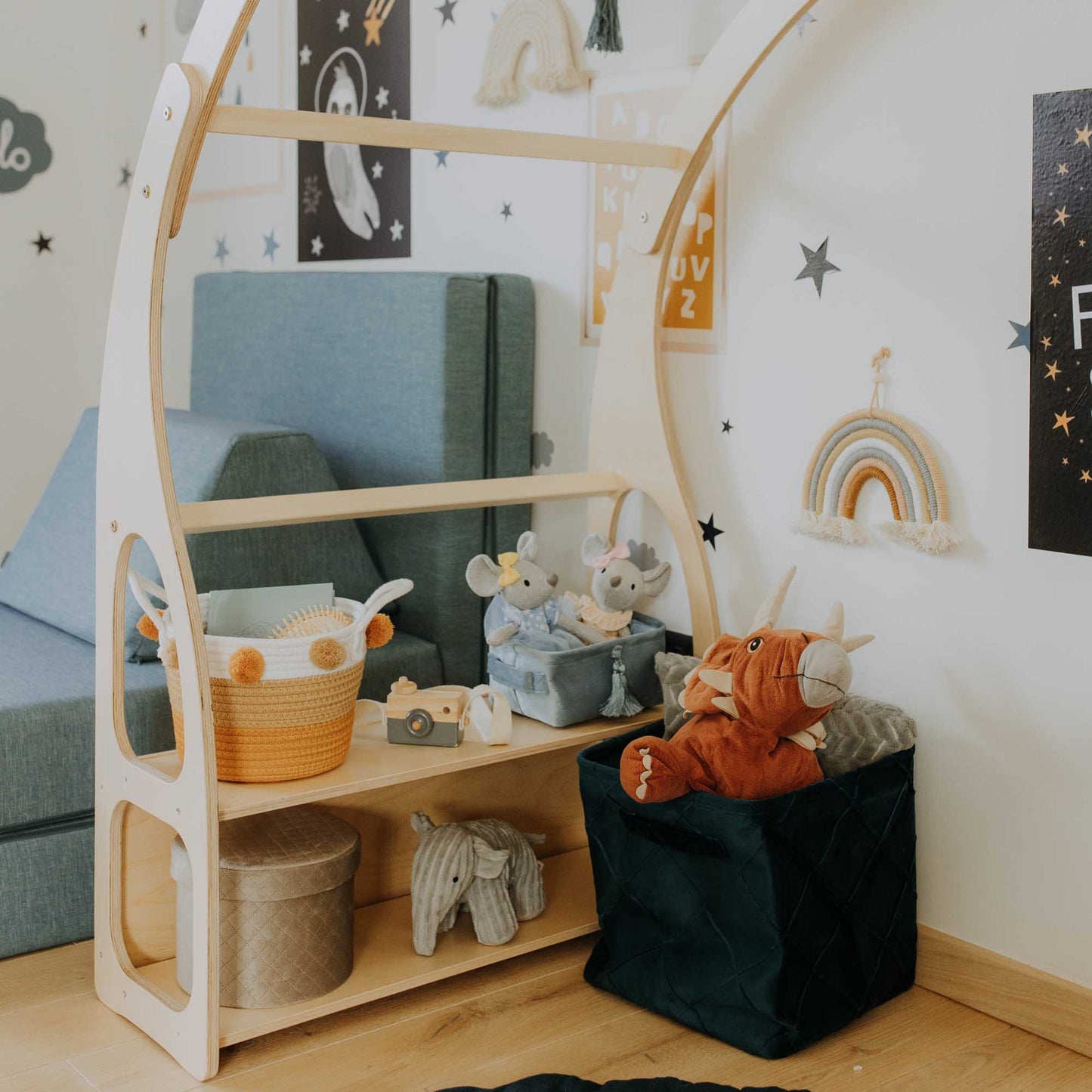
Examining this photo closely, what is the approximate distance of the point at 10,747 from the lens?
167 centimetres

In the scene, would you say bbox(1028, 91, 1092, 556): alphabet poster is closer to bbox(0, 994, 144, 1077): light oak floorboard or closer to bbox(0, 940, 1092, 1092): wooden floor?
bbox(0, 940, 1092, 1092): wooden floor

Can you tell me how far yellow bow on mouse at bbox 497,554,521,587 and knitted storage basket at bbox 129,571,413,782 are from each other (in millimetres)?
234

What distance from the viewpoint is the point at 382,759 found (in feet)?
5.26

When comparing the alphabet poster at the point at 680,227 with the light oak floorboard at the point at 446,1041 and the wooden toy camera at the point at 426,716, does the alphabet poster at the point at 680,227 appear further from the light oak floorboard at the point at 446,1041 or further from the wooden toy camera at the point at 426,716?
the light oak floorboard at the point at 446,1041

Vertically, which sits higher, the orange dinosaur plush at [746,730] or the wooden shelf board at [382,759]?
the orange dinosaur plush at [746,730]

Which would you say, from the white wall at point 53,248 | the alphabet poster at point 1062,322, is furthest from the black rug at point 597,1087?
the white wall at point 53,248

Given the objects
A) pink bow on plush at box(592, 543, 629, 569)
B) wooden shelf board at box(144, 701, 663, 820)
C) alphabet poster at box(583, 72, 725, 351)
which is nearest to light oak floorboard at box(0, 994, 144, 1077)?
wooden shelf board at box(144, 701, 663, 820)

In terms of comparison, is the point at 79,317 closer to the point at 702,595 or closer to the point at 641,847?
the point at 702,595

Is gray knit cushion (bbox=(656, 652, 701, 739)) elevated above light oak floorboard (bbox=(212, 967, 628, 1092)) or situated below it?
above

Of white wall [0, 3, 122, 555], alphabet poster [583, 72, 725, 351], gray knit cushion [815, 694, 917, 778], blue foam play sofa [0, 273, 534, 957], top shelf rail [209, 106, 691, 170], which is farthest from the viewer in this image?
white wall [0, 3, 122, 555]

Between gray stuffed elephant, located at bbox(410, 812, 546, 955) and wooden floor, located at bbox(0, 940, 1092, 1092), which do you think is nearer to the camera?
wooden floor, located at bbox(0, 940, 1092, 1092)

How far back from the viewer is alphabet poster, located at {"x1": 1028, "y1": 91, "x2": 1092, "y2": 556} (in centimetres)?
143

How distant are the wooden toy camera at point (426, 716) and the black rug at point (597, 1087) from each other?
1.32 ft

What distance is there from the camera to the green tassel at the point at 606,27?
190cm
